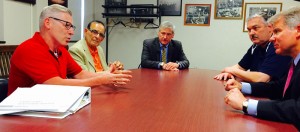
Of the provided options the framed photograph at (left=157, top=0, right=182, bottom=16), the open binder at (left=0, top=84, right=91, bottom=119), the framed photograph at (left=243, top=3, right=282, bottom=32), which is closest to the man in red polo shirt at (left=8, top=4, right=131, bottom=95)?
the open binder at (left=0, top=84, right=91, bottom=119)

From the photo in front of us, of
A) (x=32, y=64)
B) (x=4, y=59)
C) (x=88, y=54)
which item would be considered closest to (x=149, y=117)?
(x=32, y=64)

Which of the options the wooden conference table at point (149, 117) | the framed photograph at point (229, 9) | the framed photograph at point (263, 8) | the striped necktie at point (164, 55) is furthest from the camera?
the framed photograph at point (229, 9)

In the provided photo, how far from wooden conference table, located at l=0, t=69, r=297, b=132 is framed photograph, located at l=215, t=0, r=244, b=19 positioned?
11.3 ft

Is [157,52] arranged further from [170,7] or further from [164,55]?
[170,7]

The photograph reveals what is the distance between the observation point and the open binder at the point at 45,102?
0.96m

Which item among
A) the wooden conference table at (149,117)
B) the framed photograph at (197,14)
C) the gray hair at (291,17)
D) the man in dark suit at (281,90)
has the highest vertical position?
the framed photograph at (197,14)

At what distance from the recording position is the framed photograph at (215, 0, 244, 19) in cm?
458

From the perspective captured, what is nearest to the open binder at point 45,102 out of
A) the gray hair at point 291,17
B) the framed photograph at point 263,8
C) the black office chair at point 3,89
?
the black office chair at point 3,89

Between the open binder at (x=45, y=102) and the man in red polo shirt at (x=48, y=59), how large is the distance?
31 cm

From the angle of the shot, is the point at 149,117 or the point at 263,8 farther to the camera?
the point at 263,8

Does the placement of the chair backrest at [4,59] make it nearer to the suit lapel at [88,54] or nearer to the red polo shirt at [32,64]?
the suit lapel at [88,54]

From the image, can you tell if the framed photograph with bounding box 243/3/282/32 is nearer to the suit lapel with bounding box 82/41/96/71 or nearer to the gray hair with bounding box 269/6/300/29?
the suit lapel with bounding box 82/41/96/71

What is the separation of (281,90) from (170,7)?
3489 millimetres

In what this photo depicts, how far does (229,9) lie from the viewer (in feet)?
15.1
